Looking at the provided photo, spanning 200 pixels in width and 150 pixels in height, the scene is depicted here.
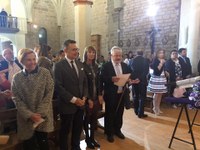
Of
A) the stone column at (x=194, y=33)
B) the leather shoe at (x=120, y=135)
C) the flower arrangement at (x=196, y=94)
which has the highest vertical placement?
the stone column at (x=194, y=33)

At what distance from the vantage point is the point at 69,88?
2543 mm

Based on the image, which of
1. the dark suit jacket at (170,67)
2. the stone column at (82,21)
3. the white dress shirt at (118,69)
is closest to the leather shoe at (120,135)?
the white dress shirt at (118,69)

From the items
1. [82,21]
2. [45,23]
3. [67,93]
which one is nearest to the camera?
[67,93]

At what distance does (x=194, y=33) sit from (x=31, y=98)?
580 cm

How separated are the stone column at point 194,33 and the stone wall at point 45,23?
11309mm

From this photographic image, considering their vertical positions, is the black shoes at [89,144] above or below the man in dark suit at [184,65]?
below

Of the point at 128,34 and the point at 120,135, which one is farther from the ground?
the point at 128,34

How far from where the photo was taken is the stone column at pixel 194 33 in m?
6.37

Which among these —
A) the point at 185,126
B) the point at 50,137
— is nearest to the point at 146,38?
→ the point at 185,126

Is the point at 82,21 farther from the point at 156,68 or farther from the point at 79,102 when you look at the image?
the point at 79,102

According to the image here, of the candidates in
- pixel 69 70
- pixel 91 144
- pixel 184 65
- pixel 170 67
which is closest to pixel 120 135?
pixel 91 144

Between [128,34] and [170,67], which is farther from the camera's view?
[128,34]

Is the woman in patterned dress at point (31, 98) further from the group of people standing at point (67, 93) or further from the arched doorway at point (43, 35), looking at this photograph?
the arched doorway at point (43, 35)

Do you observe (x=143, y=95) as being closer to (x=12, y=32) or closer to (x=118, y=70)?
(x=118, y=70)
